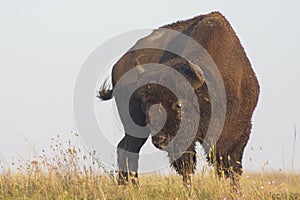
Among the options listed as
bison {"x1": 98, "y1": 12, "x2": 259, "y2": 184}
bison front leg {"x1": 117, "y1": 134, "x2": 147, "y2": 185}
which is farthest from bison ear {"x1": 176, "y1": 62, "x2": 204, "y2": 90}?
bison front leg {"x1": 117, "y1": 134, "x2": 147, "y2": 185}

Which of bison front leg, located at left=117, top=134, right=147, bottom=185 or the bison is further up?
the bison

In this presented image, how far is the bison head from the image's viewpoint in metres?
6.37

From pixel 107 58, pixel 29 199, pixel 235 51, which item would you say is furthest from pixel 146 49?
pixel 29 199

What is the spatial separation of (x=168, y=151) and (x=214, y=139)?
3.19ft

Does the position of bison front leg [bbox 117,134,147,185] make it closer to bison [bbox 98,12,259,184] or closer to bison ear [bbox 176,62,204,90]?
bison [bbox 98,12,259,184]

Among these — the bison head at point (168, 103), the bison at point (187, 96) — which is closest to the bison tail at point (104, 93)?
the bison at point (187, 96)

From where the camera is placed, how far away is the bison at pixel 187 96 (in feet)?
21.4

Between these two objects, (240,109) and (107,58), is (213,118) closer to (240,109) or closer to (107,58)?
(240,109)

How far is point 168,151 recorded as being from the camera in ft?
21.8

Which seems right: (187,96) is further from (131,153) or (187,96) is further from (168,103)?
(131,153)

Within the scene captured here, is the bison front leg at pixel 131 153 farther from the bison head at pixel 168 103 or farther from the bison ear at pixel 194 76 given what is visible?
the bison ear at pixel 194 76

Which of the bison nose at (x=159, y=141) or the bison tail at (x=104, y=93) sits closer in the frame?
the bison nose at (x=159, y=141)

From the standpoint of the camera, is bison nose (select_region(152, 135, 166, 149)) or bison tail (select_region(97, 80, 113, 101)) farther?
bison tail (select_region(97, 80, 113, 101))

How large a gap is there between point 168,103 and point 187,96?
0.35m
